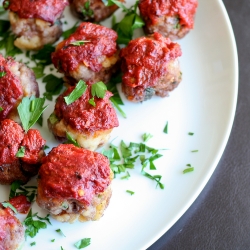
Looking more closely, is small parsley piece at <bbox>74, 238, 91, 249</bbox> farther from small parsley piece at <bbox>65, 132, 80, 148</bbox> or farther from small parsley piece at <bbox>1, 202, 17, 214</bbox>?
small parsley piece at <bbox>65, 132, 80, 148</bbox>

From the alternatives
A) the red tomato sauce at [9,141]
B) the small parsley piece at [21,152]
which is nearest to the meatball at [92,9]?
the red tomato sauce at [9,141]

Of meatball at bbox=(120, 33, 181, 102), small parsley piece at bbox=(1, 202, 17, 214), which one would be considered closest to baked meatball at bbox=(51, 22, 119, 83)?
meatball at bbox=(120, 33, 181, 102)

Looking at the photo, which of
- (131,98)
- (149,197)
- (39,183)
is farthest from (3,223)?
(131,98)

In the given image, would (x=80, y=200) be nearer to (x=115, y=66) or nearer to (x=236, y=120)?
(x=115, y=66)

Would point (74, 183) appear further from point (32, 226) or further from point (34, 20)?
point (34, 20)

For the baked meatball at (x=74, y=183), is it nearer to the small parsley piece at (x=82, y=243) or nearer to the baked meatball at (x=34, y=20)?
the small parsley piece at (x=82, y=243)

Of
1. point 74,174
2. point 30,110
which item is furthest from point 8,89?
point 74,174
